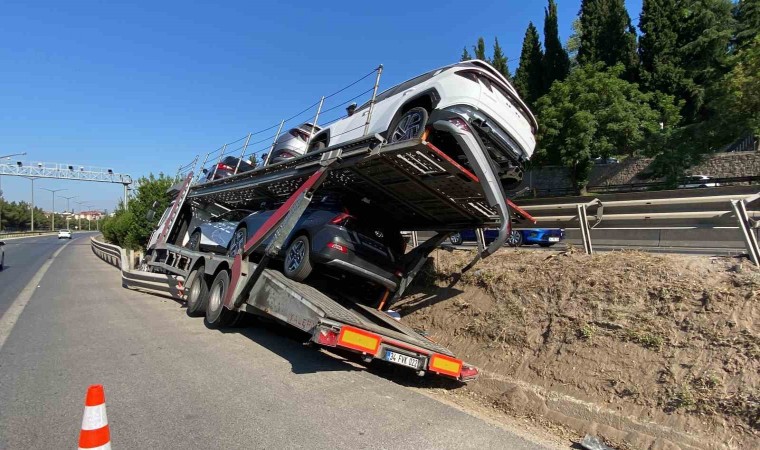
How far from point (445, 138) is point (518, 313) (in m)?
2.45

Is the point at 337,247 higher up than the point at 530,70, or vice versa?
the point at 530,70

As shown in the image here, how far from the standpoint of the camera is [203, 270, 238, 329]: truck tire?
7.83m

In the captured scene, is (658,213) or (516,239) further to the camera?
(516,239)

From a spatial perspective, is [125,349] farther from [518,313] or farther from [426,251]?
[518,313]

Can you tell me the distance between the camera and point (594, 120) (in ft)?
86.9

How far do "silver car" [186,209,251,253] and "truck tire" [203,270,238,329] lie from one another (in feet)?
6.87

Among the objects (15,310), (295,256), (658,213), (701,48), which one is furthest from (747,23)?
(15,310)

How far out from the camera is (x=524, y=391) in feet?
17.0

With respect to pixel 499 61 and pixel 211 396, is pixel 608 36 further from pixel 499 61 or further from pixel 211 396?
pixel 211 396

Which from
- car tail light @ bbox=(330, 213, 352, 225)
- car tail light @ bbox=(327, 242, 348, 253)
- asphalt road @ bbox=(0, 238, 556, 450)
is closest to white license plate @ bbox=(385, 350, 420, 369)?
asphalt road @ bbox=(0, 238, 556, 450)

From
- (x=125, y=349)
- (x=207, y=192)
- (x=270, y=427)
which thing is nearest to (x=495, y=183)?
(x=270, y=427)

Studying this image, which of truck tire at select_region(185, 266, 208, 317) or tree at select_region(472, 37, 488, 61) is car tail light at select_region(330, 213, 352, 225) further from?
tree at select_region(472, 37, 488, 61)

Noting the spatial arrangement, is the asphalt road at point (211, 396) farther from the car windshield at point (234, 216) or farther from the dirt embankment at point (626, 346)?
the car windshield at point (234, 216)

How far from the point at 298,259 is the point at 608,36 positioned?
3600 centimetres
